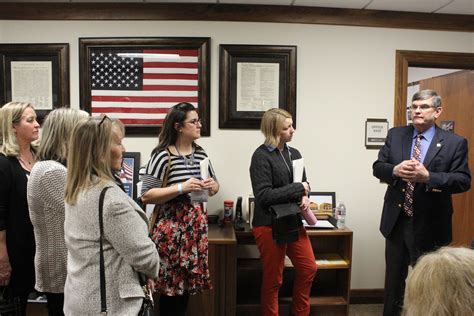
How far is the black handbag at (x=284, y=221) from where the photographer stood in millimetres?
2270

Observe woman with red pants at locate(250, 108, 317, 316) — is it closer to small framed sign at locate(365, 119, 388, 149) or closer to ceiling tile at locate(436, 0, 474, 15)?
small framed sign at locate(365, 119, 388, 149)

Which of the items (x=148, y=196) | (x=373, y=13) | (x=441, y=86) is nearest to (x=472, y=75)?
(x=441, y=86)

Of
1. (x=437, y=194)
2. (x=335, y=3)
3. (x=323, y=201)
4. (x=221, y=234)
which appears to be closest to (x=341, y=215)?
(x=323, y=201)

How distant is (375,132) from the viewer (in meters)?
3.22

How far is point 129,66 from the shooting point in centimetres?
305

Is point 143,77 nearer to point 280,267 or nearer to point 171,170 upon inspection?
point 171,170

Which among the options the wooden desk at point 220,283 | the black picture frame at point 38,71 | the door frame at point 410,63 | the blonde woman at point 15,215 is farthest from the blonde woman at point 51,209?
the door frame at point 410,63

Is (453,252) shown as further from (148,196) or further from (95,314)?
(148,196)

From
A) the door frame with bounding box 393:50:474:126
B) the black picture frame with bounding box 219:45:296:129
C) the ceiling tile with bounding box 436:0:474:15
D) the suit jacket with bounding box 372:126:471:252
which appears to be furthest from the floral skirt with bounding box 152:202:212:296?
the ceiling tile with bounding box 436:0:474:15

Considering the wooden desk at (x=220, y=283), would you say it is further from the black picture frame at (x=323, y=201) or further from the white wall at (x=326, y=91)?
the black picture frame at (x=323, y=201)

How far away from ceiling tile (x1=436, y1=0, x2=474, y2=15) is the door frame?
33 centimetres

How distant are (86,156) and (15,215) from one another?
29.0 inches

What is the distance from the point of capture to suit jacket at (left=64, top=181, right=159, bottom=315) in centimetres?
129

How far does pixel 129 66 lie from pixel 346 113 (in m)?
1.83
